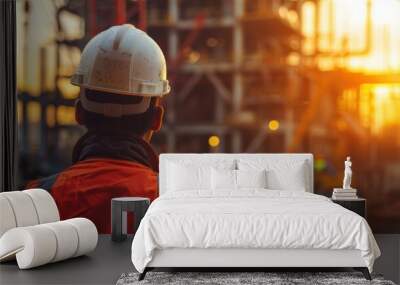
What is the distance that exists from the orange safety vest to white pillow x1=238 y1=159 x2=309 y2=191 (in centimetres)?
114

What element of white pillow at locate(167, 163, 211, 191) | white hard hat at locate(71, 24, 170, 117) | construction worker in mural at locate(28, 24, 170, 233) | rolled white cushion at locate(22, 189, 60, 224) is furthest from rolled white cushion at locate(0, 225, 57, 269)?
white hard hat at locate(71, 24, 170, 117)

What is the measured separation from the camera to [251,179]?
647cm

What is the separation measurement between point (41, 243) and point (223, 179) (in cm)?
202

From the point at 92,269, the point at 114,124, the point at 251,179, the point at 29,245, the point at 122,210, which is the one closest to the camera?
the point at 29,245

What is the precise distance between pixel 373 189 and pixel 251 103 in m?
1.62

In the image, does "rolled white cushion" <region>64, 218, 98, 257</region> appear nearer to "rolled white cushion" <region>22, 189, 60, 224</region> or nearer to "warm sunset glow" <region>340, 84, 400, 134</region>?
"rolled white cushion" <region>22, 189, 60, 224</region>

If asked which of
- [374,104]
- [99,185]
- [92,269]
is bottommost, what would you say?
[92,269]

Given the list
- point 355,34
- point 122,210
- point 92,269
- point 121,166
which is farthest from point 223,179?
point 355,34

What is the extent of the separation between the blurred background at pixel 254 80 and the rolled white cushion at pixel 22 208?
69.5 inches

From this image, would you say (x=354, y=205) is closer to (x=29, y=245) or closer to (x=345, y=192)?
(x=345, y=192)

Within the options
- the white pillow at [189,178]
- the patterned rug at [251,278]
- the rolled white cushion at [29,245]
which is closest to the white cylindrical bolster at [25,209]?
the rolled white cushion at [29,245]

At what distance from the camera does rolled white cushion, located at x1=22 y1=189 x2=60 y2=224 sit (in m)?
5.73

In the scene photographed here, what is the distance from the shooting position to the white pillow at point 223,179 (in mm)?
6465

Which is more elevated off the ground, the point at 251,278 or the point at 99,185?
the point at 99,185
